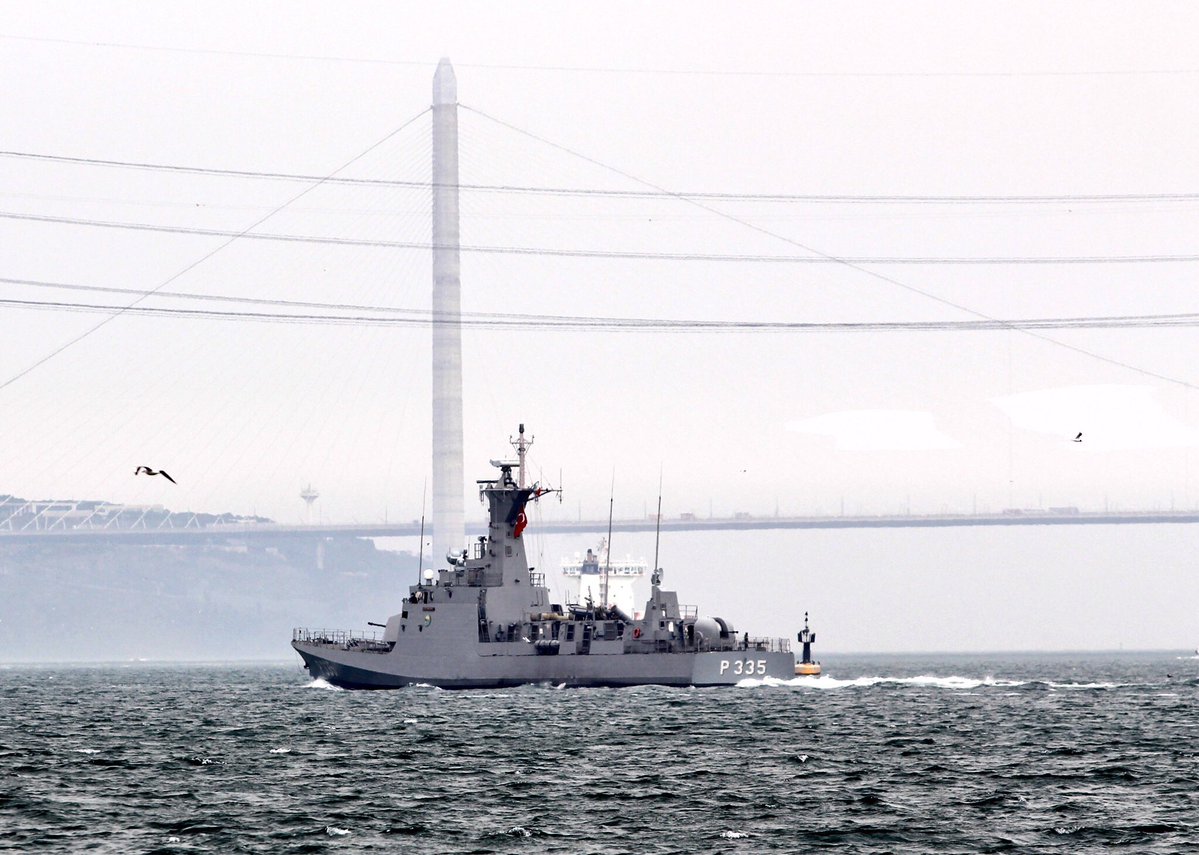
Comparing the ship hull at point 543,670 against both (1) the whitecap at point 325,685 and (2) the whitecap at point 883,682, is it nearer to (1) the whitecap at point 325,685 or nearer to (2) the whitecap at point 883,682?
(1) the whitecap at point 325,685

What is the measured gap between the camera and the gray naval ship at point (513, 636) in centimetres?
7481

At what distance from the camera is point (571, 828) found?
107 ft

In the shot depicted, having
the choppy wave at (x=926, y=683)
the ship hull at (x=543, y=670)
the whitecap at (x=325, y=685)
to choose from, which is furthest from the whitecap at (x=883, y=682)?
the whitecap at (x=325, y=685)

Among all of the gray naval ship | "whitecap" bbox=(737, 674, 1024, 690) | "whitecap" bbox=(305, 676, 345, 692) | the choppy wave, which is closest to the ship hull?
the gray naval ship

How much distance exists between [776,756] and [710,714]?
49.9ft

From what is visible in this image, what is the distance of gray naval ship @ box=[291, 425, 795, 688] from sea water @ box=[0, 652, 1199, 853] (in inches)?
152

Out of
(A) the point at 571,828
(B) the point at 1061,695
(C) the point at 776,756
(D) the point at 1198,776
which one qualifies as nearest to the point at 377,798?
(A) the point at 571,828

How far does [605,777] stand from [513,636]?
114 ft

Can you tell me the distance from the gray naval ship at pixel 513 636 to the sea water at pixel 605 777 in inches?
152

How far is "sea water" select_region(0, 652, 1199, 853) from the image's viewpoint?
103 ft

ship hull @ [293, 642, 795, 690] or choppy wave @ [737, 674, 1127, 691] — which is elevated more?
ship hull @ [293, 642, 795, 690]

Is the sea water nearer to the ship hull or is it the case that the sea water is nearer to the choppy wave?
the ship hull

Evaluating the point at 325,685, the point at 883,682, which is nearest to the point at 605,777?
the point at 325,685

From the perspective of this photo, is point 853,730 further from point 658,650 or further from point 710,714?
point 658,650
